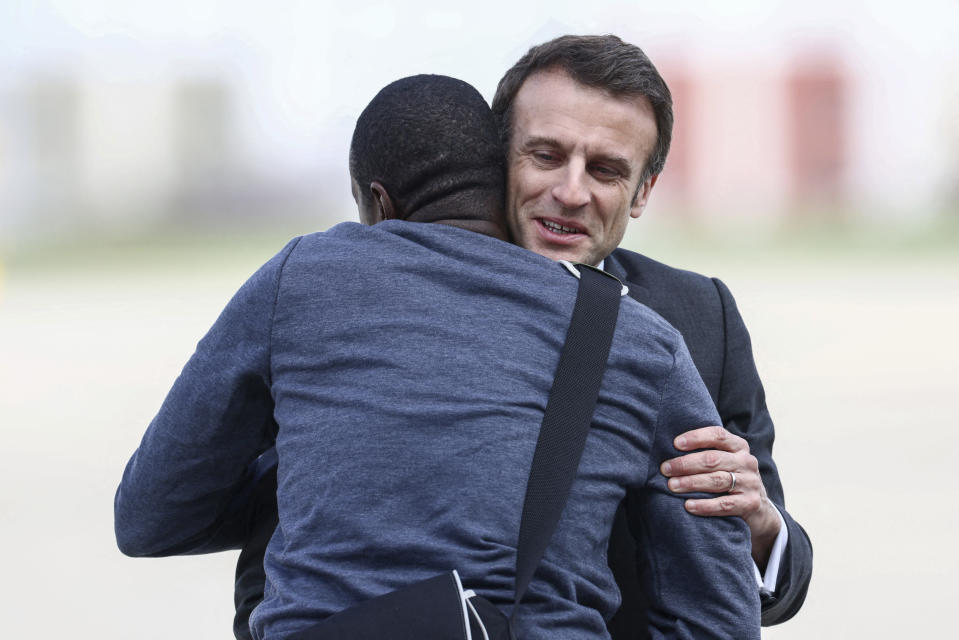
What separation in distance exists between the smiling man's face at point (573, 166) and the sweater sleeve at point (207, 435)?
68 cm

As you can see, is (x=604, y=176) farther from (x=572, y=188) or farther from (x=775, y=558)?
(x=775, y=558)

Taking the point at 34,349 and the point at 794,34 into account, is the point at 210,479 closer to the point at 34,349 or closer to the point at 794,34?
the point at 34,349

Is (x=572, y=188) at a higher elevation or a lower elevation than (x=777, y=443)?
higher

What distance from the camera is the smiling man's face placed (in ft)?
7.11

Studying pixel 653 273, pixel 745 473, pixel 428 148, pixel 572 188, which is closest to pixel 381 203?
pixel 428 148

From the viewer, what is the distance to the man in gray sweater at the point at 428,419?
4.84 feet

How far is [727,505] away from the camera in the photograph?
1.67 metres

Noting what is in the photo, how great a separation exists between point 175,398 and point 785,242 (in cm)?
1618

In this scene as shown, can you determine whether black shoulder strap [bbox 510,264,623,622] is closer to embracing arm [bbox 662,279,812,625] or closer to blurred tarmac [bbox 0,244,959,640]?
embracing arm [bbox 662,279,812,625]

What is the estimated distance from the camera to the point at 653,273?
2322mm

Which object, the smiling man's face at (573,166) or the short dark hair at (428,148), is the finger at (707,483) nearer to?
the short dark hair at (428,148)

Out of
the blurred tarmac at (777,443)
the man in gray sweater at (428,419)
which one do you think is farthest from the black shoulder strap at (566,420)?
the blurred tarmac at (777,443)

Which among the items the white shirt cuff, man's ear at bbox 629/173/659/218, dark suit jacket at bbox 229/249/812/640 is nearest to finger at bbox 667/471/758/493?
dark suit jacket at bbox 229/249/812/640

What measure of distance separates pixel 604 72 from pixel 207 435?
959 mm
